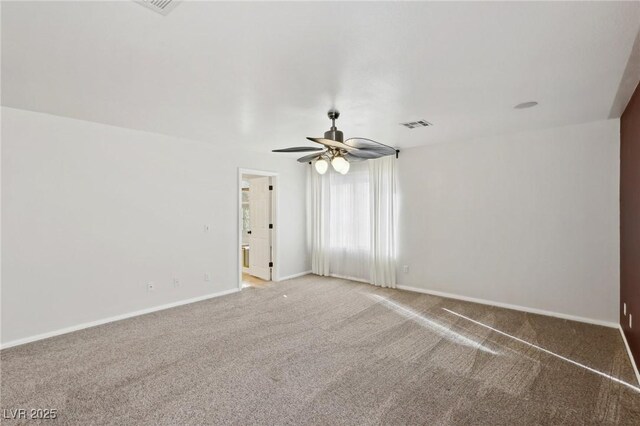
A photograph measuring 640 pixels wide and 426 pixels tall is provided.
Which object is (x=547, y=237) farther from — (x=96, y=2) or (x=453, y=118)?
(x=96, y=2)

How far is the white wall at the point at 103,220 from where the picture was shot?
11.0ft

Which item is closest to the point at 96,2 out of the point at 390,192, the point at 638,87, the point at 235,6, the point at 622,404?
the point at 235,6

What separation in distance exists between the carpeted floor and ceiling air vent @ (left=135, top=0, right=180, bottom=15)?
264cm

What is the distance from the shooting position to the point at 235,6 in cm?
Answer: 170

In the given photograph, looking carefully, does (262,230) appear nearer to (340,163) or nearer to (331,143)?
(340,163)

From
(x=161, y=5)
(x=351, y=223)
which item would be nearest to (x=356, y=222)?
(x=351, y=223)

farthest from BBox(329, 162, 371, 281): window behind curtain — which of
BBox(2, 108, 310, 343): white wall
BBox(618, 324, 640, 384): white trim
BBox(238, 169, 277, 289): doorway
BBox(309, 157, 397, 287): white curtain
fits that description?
BBox(618, 324, 640, 384): white trim

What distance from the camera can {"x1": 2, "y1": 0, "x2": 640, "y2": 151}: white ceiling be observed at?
175 centimetres

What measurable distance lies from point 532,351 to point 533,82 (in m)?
2.64

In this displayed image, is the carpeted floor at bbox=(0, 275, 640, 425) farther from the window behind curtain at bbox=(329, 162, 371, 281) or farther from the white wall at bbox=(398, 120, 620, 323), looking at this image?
the window behind curtain at bbox=(329, 162, 371, 281)

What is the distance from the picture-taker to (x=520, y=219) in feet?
14.4

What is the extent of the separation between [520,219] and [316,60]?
151 inches

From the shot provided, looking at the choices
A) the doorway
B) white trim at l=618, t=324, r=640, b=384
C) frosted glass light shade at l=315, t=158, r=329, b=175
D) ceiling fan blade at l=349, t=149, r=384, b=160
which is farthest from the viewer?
the doorway

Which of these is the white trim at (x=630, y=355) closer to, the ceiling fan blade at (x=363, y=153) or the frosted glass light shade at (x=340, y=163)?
the ceiling fan blade at (x=363, y=153)
